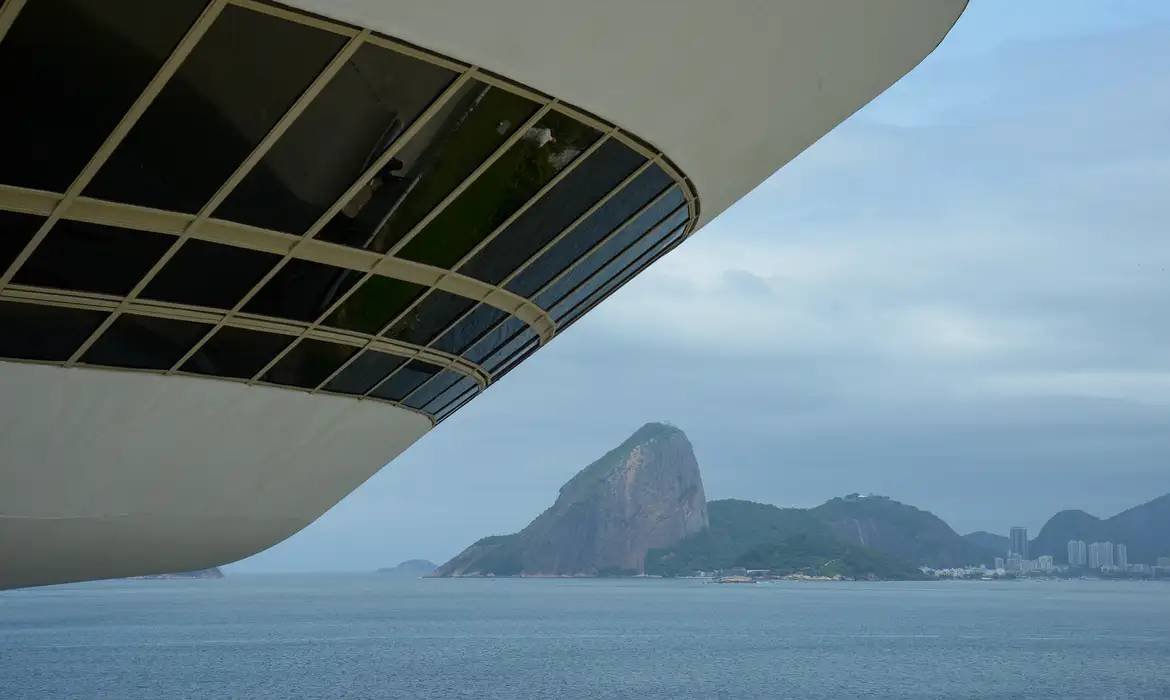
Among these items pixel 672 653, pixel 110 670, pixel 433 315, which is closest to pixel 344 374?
pixel 433 315

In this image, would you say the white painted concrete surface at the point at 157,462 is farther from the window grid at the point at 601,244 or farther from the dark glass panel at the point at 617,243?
the dark glass panel at the point at 617,243

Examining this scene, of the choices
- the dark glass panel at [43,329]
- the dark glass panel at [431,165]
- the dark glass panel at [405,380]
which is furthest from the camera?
the dark glass panel at [405,380]

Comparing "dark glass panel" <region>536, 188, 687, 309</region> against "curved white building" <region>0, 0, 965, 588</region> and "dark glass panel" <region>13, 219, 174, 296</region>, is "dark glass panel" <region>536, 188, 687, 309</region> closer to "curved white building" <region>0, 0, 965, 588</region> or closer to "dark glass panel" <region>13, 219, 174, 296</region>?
"curved white building" <region>0, 0, 965, 588</region>

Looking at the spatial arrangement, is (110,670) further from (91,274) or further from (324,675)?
(91,274)

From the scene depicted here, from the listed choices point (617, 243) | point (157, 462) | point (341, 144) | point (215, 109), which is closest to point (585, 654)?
point (157, 462)

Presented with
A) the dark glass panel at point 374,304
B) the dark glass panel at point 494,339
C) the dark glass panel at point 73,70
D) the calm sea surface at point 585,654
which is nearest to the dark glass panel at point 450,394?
the dark glass panel at point 494,339
